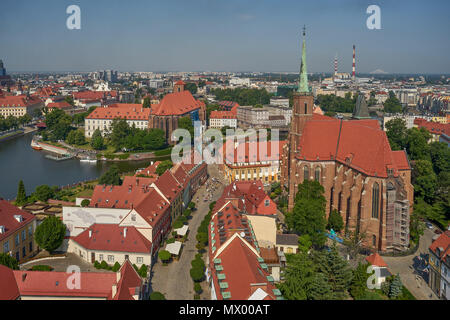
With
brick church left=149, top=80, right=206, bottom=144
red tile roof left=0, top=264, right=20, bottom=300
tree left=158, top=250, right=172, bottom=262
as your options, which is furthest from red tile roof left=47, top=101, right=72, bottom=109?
red tile roof left=0, top=264, right=20, bottom=300

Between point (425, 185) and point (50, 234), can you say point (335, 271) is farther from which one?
point (425, 185)

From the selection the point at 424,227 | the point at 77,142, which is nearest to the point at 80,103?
the point at 77,142

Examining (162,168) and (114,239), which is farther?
(162,168)

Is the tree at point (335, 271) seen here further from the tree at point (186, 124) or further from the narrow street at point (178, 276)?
the tree at point (186, 124)

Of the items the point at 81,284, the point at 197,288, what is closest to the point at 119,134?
the point at 197,288

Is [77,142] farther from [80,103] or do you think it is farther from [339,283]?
[339,283]

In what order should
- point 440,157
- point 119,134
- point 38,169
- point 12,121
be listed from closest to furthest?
point 440,157 < point 38,169 < point 119,134 < point 12,121
